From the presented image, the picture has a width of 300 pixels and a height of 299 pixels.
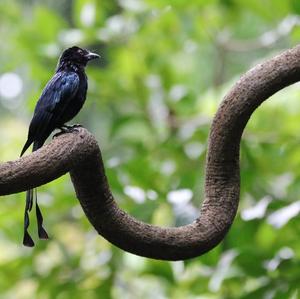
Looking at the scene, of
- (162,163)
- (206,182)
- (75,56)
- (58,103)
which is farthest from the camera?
(162,163)

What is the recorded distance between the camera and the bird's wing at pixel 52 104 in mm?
1835

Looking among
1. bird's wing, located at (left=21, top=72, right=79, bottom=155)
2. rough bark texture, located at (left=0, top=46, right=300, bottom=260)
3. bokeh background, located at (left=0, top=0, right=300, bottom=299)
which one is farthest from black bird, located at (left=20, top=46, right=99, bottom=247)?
bokeh background, located at (left=0, top=0, right=300, bottom=299)

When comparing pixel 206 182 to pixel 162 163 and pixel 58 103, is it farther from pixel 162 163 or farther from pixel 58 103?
pixel 162 163

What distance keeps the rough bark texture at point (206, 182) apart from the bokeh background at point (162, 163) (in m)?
0.76

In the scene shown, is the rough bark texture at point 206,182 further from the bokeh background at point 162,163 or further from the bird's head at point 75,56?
the bokeh background at point 162,163

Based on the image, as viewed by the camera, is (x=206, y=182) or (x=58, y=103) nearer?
(x=206, y=182)

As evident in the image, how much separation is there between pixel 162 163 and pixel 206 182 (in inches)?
71.2

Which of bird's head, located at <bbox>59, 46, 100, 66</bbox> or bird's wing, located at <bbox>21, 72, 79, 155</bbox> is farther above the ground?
bird's head, located at <bbox>59, 46, 100, 66</bbox>

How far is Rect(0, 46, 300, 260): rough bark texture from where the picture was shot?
146 centimetres

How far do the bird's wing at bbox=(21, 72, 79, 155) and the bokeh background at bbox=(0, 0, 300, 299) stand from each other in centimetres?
80

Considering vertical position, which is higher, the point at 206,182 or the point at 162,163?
the point at 162,163

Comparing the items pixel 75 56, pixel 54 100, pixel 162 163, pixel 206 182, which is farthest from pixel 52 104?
pixel 162 163

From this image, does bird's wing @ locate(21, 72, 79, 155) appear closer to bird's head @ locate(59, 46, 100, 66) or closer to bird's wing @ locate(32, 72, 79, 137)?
bird's wing @ locate(32, 72, 79, 137)

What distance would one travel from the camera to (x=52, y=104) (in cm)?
191
